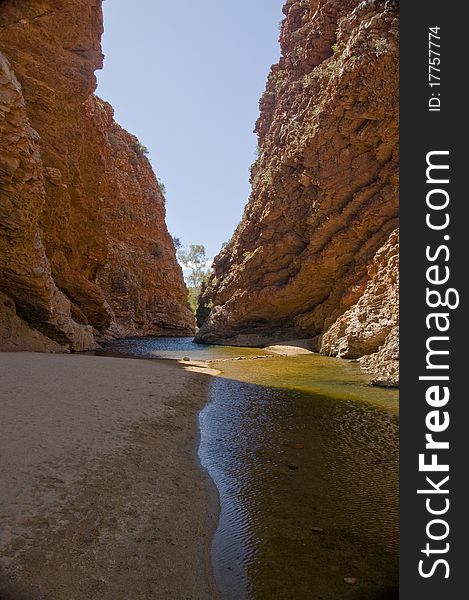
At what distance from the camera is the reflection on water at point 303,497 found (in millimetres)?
3497

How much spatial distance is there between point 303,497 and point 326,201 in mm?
27659

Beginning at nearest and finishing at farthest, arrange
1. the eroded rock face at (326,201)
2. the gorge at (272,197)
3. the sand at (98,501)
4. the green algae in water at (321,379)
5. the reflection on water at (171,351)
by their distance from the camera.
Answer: the sand at (98,501)
the green algae in water at (321,379)
the gorge at (272,197)
the reflection on water at (171,351)
the eroded rock face at (326,201)

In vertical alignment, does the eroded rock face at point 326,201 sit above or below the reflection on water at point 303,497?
above

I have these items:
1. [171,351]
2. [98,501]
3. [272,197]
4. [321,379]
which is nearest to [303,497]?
[98,501]

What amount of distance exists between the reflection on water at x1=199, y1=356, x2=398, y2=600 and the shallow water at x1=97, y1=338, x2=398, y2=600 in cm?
1

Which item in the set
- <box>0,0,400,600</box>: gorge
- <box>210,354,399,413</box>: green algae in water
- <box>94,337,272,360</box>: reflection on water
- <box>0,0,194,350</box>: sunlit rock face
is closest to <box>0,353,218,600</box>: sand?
<box>0,0,400,600</box>: gorge

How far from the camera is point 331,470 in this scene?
602 cm

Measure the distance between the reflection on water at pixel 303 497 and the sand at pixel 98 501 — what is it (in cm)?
35

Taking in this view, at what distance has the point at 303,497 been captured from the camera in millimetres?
5051

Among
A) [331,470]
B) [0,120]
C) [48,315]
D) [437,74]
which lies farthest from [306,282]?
[437,74]

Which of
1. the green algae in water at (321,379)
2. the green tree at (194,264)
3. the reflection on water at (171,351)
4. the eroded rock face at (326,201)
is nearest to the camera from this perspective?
the green algae in water at (321,379)

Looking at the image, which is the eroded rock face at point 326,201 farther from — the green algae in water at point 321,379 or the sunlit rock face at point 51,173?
the sunlit rock face at point 51,173

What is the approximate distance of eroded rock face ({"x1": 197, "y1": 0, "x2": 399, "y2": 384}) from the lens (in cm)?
2631

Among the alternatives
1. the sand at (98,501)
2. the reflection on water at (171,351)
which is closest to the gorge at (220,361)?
the sand at (98,501)
